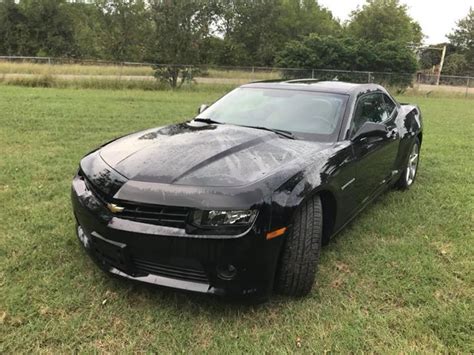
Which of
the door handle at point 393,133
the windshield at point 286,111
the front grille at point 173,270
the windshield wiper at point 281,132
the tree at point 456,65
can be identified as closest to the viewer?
the front grille at point 173,270

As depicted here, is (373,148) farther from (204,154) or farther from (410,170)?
(410,170)

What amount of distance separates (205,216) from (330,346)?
1.02 m

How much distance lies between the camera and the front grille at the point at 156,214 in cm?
240

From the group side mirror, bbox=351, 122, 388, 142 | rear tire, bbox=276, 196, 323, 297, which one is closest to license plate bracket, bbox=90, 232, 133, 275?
rear tire, bbox=276, 196, 323, 297

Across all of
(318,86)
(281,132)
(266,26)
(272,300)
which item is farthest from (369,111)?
(266,26)

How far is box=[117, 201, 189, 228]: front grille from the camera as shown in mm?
2402

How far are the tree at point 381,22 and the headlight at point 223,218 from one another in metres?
43.7

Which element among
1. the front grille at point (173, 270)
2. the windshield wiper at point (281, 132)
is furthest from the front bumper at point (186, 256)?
the windshield wiper at point (281, 132)

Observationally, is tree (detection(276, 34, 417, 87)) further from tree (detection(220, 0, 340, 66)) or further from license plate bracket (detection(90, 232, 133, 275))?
license plate bracket (detection(90, 232, 133, 275))

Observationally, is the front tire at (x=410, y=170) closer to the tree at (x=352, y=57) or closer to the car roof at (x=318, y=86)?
the car roof at (x=318, y=86)

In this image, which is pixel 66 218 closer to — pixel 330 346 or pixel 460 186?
pixel 330 346

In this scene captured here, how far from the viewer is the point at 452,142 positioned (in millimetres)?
8477

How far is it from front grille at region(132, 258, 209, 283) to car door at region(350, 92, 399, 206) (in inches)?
63.3

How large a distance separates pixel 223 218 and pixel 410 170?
3.76 metres
